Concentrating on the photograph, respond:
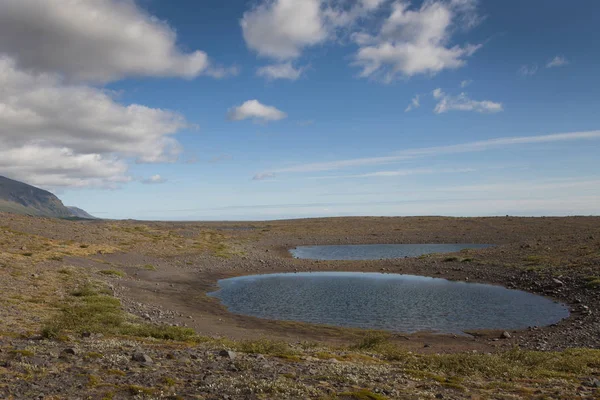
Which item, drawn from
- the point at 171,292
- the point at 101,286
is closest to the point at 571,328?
the point at 171,292

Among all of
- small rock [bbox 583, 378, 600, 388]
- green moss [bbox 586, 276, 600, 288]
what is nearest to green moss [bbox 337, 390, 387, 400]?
small rock [bbox 583, 378, 600, 388]

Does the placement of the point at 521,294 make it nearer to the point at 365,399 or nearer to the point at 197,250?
the point at 365,399

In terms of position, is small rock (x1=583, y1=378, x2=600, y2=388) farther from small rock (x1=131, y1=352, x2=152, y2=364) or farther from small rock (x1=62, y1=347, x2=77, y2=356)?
small rock (x1=62, y1=347, x2=77, y2=356)

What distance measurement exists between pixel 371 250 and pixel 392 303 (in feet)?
174

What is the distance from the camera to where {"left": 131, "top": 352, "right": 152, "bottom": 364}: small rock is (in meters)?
15.0

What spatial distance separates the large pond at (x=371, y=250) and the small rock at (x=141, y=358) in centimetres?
6625

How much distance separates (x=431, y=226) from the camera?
130 meters

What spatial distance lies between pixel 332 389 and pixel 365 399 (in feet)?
4.16

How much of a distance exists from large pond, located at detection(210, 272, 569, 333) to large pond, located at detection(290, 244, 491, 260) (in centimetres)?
2637

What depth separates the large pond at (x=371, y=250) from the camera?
83000 millimetres

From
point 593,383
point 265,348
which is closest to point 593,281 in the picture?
point 593,383

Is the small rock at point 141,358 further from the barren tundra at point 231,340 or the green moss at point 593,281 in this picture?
the green moss at point 593,281

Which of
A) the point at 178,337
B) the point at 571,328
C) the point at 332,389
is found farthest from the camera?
the point at 571,328

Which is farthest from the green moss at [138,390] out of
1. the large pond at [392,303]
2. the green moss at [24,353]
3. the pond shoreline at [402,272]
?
the large pond at [392,303]
